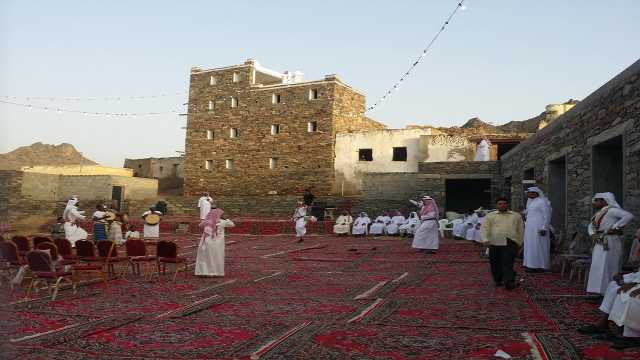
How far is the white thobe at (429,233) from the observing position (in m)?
14.1

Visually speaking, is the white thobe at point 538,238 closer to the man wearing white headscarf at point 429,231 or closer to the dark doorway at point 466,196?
the man wearing white headscarf at point 429,231

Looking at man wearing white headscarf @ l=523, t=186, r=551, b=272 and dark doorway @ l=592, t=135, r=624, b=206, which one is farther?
man wearing white headscarf @ l=523, t=186, r=551, b=272

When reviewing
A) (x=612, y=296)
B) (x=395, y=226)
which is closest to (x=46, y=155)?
(x=395, y=226)

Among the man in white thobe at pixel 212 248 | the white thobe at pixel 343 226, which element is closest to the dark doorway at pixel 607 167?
the man in white thobe at pixel 212 248

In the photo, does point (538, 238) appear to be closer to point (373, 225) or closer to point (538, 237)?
point (538, 237)

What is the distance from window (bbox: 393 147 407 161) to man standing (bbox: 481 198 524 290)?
23018 mm

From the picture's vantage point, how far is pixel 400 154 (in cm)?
3155

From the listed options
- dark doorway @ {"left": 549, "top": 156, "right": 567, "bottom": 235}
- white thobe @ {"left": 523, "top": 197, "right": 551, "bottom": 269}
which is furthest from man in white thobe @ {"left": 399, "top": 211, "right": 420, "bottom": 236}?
white thobe @ {"left": 523, "top": 197, "right": 551, "bottom": 269}

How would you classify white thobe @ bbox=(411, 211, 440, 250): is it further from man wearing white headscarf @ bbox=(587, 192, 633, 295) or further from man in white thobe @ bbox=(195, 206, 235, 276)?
man wearing white headscarf @ bbox=(587, 192, 633, 295)

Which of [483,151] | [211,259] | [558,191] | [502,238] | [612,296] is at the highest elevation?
[483,151]

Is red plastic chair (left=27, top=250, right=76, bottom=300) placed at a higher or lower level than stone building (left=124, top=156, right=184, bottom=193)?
lower

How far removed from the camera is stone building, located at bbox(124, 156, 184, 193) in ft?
152

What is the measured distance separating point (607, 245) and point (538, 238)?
3.28 meters

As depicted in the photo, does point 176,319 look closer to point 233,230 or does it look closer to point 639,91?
point 639,91
